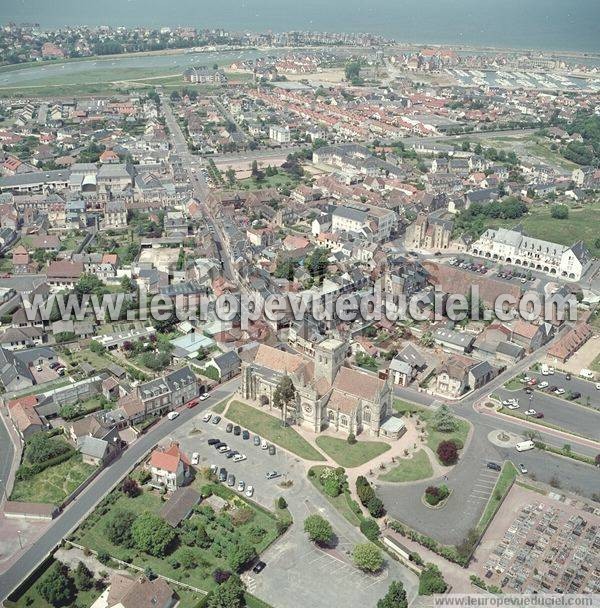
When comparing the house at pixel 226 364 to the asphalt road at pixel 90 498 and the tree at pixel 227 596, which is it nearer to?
the asphalt road at pixel 90 498

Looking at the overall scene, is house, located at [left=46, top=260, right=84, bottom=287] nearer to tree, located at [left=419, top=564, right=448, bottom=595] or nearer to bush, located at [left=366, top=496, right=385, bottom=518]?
bush, located at [left=366, top=496, right=385, bottom=518]

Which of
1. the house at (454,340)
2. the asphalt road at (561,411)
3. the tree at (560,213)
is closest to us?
the asphalt road at (561,411)

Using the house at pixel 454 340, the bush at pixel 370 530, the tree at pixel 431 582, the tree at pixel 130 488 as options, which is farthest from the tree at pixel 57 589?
the house at pixel 454 340

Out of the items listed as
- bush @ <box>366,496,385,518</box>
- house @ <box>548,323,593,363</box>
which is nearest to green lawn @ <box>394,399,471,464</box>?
bush @ <box>366,496,385,518</box>

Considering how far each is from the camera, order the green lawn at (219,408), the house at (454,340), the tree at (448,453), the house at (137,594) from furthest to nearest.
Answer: the house at (454,340), the green lawn at (219,408), the tree at (448,453), the house at (137,594)

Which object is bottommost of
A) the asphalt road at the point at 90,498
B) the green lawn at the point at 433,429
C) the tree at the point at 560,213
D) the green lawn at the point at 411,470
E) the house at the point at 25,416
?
the green lawn at the point at 411,470

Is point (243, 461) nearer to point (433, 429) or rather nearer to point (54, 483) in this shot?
point (54, 483)

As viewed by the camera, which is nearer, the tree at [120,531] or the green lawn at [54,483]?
the tree at [120,531]
